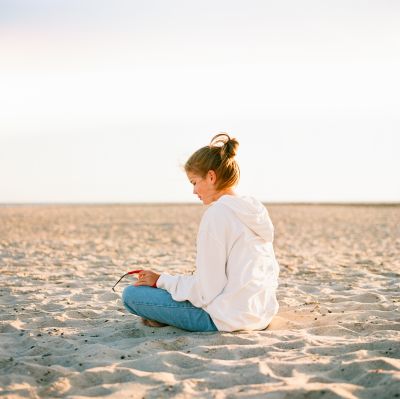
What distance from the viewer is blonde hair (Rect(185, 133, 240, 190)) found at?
3773 mm

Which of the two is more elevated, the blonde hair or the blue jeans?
the blonde hair

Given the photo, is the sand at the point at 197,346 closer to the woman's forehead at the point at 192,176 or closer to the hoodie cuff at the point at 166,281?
the hoodie cuff at the point at 166,281

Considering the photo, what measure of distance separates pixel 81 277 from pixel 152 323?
3065 mm

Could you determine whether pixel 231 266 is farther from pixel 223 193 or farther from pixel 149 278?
pixel 149 278

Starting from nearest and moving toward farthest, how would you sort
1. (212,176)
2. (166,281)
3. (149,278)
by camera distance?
(212,176)
(166,281)
(149,278)

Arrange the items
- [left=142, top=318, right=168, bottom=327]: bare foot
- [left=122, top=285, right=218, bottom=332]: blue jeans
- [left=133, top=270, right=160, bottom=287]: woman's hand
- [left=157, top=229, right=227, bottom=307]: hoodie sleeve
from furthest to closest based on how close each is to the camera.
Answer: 1. [left=142, top=318, right=168, bottom=327]: bare foot
2. [left=133, top=270, right=160, bottom=287]: woman's hand
3. [left=122, top=285, right=218, bottom=332]: blue jeans
4. [left=157, top=229, right=227, bottom=307]: hoodie sleeve

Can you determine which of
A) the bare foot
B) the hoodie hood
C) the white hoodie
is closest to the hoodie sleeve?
the white hoodie

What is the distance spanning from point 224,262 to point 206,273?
0.14m

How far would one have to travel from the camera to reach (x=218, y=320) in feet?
12.8

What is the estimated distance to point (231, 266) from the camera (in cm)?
375

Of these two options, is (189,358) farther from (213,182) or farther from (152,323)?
(213,182)

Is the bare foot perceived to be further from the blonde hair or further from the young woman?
the blonde hair

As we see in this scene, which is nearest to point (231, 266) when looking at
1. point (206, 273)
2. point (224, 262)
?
point (224, 262)

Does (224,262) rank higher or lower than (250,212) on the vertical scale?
lower
